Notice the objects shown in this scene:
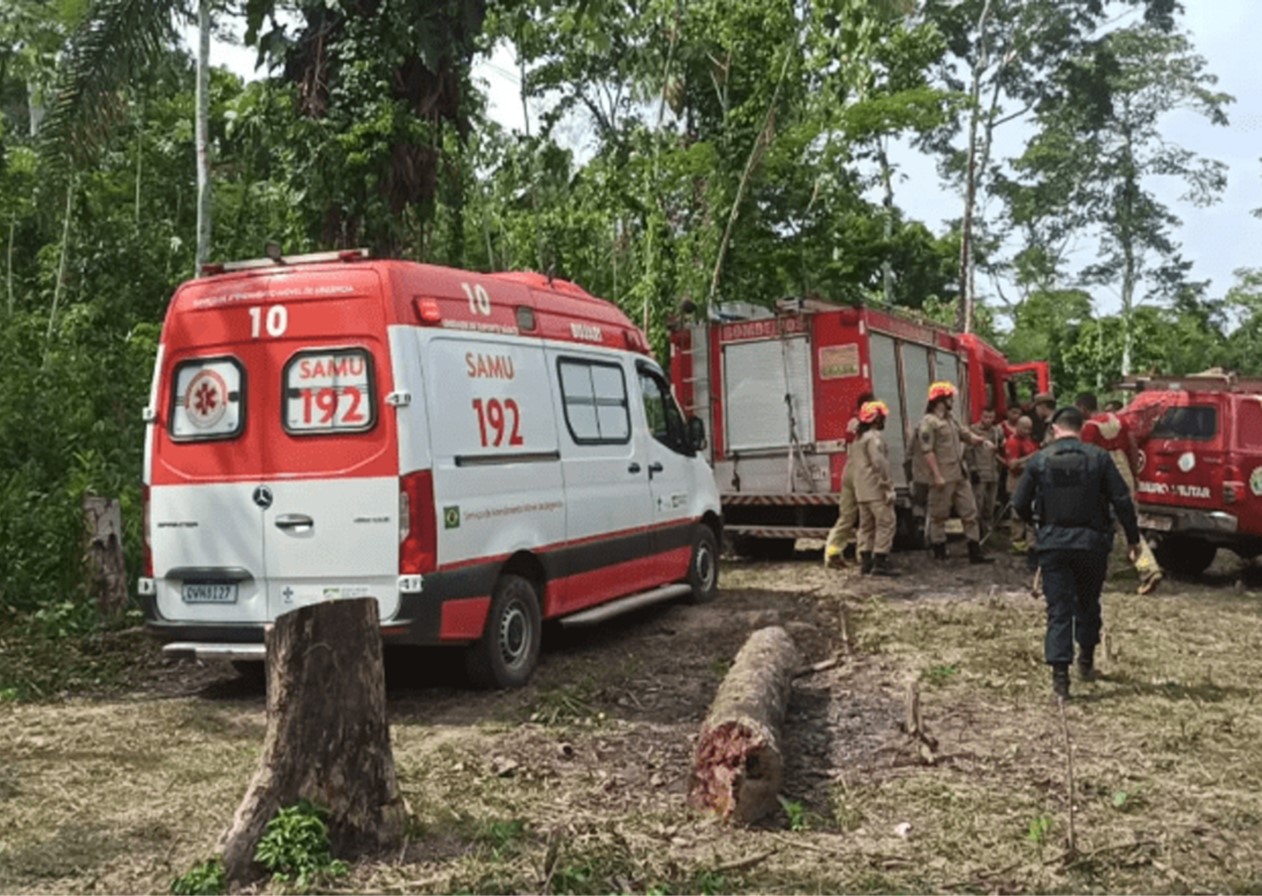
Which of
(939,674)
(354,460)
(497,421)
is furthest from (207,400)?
(939,674)

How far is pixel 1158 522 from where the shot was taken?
1262cm

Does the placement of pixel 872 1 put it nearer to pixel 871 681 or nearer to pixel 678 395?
pixel 871 681

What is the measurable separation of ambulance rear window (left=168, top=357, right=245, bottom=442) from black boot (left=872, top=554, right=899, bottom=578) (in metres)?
6.97

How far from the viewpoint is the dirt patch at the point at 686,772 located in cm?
459

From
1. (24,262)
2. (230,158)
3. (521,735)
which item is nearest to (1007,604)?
(521,735)

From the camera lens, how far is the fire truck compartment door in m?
13.5

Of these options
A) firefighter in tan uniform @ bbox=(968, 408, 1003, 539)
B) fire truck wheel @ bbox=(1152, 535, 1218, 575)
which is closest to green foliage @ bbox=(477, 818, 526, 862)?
fire truck wheel @ bbox=(1152, 535, 1218, 575)

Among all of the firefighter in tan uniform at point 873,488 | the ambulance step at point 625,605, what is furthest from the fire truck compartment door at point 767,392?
the ambulance step at point 625,605

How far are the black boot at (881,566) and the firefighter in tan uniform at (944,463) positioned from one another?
1.09 metres

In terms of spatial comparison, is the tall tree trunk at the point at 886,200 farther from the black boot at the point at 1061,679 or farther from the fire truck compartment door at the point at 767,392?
the black boot at the point at 1061,679

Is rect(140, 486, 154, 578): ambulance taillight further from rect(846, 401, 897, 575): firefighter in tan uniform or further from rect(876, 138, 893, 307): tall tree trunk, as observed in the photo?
rect(876, 138, 893, 307): tall tree trunk

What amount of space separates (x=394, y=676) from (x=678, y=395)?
672 centimetres

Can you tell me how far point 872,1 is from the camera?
17.7 feet

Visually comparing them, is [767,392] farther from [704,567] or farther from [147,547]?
[147,547]
